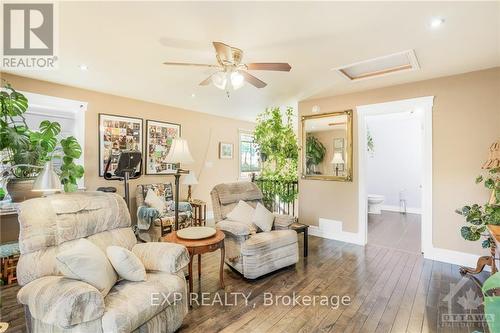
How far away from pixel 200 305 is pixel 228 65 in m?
2.30

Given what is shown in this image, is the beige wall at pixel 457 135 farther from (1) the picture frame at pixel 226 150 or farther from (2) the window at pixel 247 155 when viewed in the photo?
(2) the window at pixel 247 155

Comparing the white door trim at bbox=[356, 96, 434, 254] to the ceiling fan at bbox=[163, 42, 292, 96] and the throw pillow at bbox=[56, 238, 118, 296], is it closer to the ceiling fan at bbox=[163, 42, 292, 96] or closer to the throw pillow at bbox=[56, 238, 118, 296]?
the ceiling fan at bbox=[163, 42, 292, 96]

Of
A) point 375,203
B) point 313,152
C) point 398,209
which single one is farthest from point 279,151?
point 398,209

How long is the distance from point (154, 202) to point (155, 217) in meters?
0.36

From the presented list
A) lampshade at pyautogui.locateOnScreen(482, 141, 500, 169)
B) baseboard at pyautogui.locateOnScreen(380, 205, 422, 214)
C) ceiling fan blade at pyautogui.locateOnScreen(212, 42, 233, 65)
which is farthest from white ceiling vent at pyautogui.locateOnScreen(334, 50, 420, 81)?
baseboard at pyautogui.locateOnScreen(380, 205, 422, 214)

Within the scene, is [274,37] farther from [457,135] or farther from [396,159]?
[396,159]

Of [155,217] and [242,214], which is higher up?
[242,214]

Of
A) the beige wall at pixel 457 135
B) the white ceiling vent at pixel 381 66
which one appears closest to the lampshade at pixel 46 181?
the white ceiling vent at pixel 381 66

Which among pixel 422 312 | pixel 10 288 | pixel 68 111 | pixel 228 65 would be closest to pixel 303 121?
pixel 228 65

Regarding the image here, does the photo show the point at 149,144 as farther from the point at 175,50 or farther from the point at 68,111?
the point at 175,50

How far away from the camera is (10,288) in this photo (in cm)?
275

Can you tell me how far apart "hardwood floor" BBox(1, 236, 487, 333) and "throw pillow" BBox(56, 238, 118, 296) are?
2.62 ft

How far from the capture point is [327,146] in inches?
175

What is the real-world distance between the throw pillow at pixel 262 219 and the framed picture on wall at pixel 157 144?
2337 mm
